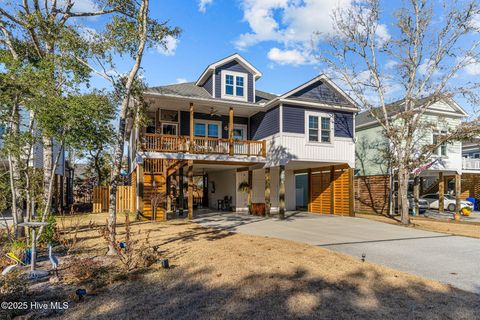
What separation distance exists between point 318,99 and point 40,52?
41.2 feet

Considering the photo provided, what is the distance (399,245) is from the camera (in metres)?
9.15

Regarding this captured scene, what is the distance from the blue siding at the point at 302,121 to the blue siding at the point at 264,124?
456 mm

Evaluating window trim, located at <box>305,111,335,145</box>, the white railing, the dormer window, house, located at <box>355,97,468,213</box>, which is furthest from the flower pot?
the dormer window

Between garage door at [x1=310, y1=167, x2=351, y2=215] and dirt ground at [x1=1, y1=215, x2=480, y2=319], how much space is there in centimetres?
1046

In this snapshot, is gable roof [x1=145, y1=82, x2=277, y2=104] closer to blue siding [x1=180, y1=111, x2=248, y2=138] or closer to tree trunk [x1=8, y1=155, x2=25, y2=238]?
blue siding [x1=180, y1=111, x2=248, y2=138]

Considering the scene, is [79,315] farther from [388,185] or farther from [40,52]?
[388,185]

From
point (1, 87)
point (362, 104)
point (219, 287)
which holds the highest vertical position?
point (362, 104)

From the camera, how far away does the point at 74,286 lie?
515 centimetres

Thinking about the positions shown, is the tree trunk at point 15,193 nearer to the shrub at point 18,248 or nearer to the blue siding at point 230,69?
the shrub at point 18,248

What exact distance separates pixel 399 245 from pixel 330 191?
9085mm

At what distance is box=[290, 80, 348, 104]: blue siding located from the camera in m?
16.1

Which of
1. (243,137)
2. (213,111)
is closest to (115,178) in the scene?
(213,111)

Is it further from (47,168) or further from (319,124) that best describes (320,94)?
(47,168)

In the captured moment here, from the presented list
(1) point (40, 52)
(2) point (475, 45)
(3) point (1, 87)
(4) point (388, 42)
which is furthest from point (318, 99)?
(3) point (1, 87)
